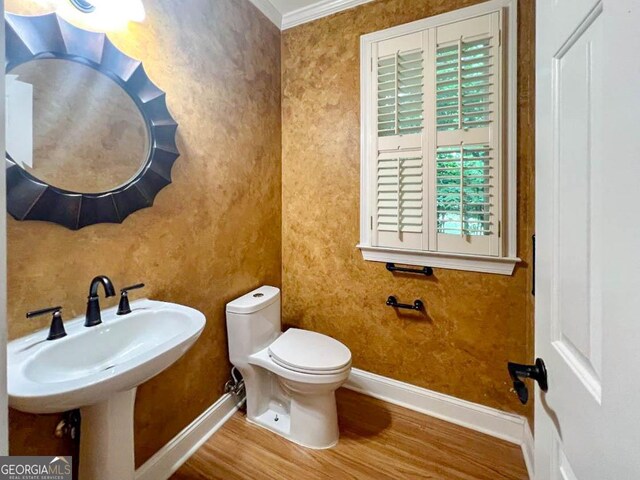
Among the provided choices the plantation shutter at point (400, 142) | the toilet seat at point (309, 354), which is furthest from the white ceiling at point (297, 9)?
the toilet seat at point (309, 354)

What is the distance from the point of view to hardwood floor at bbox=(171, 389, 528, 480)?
1367 mm

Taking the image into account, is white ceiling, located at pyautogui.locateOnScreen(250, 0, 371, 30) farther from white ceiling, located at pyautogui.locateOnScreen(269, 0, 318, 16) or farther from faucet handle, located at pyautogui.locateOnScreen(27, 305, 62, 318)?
faucet handle, located at pyautogui.locateOnScreen(27, 305, 62, 318)

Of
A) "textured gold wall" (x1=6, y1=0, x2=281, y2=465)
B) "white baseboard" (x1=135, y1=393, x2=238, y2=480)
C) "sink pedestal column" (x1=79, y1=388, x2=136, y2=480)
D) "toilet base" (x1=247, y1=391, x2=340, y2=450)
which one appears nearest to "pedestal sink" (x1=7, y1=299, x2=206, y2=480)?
"sink pedestal column" (x1=79, y1=388, x2=136, y2=480)

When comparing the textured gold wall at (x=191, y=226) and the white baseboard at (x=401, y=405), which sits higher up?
the textured gold wall at (x=191, y=226)

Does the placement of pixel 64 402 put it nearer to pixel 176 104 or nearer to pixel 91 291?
pixel 91 291

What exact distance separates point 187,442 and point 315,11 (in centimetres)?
273

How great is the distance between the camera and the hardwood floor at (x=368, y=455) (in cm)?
137

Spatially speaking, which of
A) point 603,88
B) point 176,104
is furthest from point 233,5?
point 603,88

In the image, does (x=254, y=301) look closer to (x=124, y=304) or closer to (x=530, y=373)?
(x=124, y=304)

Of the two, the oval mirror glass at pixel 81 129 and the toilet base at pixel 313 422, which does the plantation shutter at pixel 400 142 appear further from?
Result: the oval mirror glass at pixel 81 129

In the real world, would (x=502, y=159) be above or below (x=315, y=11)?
below

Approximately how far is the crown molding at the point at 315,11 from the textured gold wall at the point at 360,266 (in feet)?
0.13

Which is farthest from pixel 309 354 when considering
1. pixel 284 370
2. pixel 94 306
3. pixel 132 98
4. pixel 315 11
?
pixel 315 11

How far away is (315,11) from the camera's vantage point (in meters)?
1.94
